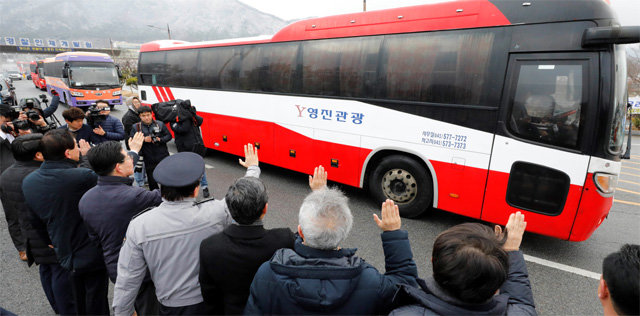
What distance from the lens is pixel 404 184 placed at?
16.8 ft

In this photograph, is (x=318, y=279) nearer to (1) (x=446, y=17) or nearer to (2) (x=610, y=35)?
(2) (x=610, y=35)

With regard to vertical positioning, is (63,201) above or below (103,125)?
below

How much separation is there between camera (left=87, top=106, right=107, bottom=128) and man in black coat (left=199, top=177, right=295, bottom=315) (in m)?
4.59

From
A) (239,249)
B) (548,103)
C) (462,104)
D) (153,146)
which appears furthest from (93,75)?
(548,103)

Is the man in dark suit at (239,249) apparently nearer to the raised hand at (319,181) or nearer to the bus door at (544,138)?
the raised hand at (319,181)

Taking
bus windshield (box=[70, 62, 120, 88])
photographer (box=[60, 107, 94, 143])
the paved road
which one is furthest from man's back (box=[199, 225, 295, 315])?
bus windshield (box=[70, 62, 120, 88])

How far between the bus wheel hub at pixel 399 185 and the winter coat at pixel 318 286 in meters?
3.69

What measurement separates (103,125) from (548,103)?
646 centimetres

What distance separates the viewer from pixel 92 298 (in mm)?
2498

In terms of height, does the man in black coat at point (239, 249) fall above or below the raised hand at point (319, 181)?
below

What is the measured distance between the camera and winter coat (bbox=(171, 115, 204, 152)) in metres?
5.65

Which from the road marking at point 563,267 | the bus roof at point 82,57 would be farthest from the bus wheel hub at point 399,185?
the bus roof at point 82,57

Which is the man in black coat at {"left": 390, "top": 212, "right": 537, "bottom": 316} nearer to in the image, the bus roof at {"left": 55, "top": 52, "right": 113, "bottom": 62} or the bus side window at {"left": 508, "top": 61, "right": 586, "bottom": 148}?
the bus side window at {"left": 508, "top": 61, "right": 586, "bottom": 148}

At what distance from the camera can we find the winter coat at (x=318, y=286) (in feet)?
4.23
